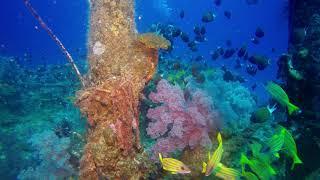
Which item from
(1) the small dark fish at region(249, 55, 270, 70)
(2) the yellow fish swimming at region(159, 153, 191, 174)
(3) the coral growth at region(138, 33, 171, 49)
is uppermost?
(1) the small dark fish at region(249, 55, 270, 70)

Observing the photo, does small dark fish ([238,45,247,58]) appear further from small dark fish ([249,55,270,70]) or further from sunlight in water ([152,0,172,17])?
sunlight in water ([152,0,172,17])

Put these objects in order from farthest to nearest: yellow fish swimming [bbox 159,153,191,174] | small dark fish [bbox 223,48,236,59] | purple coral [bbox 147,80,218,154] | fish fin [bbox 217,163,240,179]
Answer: small dark fish [bbox 223,48,236,59] → purple coral [bbox 147,80,218,154] → fish fin [bbox 217,163,240,179] → yellow fish swimming [bbox 159,153,191,174]

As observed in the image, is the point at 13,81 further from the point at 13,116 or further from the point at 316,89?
the point at 316,89

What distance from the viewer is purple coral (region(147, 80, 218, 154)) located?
5148 mm

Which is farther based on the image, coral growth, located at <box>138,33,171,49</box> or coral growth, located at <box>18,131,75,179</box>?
coral growth, located at <box>18,131,75,179</box>

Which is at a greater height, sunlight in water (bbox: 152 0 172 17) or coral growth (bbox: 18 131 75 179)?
sunlight in water (bbox: 152 0 172 17)

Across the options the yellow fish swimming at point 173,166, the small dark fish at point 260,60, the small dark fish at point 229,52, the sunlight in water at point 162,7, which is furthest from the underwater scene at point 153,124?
the sunlight in water at point 162,7

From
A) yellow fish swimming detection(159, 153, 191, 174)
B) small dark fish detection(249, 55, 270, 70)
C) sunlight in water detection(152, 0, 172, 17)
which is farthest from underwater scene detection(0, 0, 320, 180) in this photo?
sunlight in water detection(152, 0, 172, 17)

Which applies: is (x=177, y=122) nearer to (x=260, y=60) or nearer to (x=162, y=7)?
(x=260, y=60)

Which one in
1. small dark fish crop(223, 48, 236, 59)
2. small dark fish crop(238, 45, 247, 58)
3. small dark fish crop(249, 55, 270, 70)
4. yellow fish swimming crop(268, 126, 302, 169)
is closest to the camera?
yellow fish swimming crop(268, 126, 302, 169)

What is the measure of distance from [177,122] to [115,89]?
1.44 metres

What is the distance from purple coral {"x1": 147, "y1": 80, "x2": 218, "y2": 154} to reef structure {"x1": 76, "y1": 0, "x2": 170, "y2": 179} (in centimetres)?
82

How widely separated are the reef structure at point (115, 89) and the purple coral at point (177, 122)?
817 mm

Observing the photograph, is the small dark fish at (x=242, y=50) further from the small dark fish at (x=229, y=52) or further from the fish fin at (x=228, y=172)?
the fish fin at (x=228, y=172)
